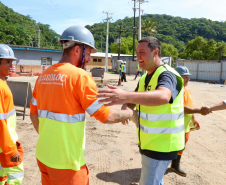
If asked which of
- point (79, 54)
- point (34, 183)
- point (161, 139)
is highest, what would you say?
point (79, 54)

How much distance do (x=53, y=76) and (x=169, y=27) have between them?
4736 inches

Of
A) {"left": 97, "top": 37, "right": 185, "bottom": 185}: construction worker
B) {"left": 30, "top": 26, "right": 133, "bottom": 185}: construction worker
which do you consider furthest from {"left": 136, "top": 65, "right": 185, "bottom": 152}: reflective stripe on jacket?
{"left": 30, "top": 26, "right": 133, "bottom": 185}: construction worker

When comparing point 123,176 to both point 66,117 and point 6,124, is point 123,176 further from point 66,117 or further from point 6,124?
point 66,117

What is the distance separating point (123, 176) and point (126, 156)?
82 cm

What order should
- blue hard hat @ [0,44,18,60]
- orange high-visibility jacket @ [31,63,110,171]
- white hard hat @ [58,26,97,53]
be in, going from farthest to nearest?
blue hard hat @ [0,44,18,60] < white hard hat @ [58,26,97,53] < orange high-visibility jacket @ [31,63,110,171]

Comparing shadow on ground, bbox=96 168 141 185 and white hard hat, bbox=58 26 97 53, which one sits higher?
white hard hat, bbox=58 26 97 53

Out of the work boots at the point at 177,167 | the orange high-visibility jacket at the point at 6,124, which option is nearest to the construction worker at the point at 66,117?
the orange high-visibility jacket at the point at 6,124

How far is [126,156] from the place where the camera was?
460cm

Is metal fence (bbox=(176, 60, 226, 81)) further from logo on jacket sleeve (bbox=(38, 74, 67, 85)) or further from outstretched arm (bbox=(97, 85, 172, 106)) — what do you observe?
logo on jacket sleeve (bbox=(38, 74, 67, 85))

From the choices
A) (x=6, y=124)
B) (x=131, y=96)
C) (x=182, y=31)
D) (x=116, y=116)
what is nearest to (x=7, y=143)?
(x=6, y=124)

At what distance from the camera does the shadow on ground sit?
3.65m

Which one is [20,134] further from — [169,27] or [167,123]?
[169,27]

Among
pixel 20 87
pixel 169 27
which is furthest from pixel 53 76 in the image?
pixel 169 27

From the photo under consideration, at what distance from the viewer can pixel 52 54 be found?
3038 centimetres
